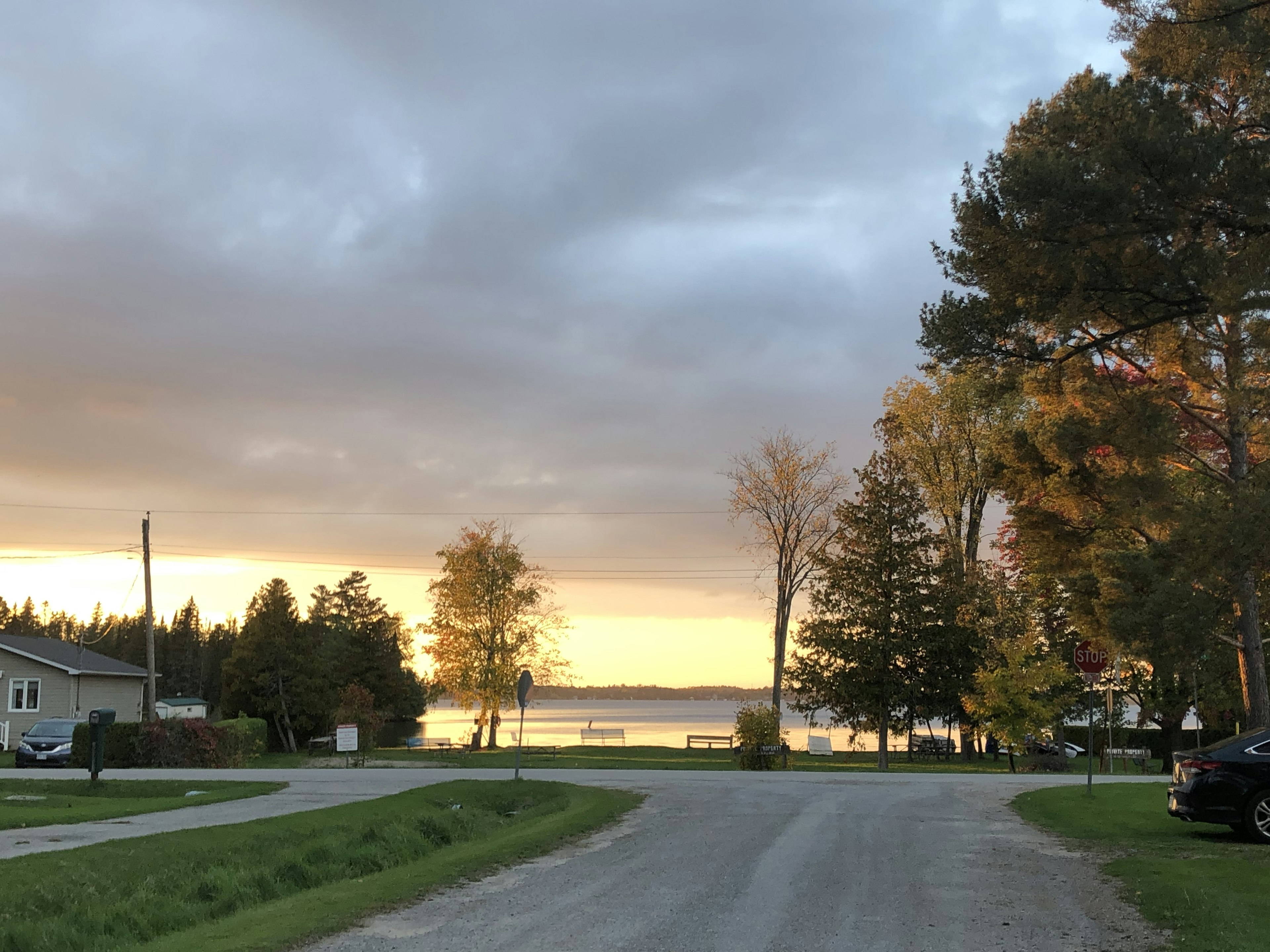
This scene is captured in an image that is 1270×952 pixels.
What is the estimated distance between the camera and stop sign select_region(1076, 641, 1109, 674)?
20750mm

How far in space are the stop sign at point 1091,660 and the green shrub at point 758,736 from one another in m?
14.2

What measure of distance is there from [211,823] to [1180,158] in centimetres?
1699

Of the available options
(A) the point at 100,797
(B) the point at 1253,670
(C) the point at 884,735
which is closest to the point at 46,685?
(A) the point at 100,797

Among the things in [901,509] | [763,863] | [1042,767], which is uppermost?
[901,509]

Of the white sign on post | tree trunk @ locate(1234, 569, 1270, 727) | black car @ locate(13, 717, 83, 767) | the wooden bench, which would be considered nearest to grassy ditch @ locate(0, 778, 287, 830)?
the white sign on post

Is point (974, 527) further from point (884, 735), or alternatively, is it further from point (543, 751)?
point (543, 751)

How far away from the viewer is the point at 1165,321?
1647 centimetres

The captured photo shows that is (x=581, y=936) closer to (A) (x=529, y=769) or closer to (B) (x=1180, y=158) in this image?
(B) (x=1180, y=158)

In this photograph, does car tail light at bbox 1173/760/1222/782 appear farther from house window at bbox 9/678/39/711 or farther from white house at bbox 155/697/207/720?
white house at bbox 155/697/207/720

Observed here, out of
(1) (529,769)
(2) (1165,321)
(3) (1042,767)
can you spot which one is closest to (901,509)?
(3) (1042,767)

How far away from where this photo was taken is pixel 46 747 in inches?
1387

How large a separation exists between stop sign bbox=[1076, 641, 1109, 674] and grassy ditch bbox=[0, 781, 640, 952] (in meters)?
9.95

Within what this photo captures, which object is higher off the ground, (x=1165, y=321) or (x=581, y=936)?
(x=1165, y=321)

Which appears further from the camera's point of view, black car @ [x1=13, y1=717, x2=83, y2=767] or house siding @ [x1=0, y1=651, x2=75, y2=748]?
house siding @ [x1=0, y1=651, x2=75, y2=748]
